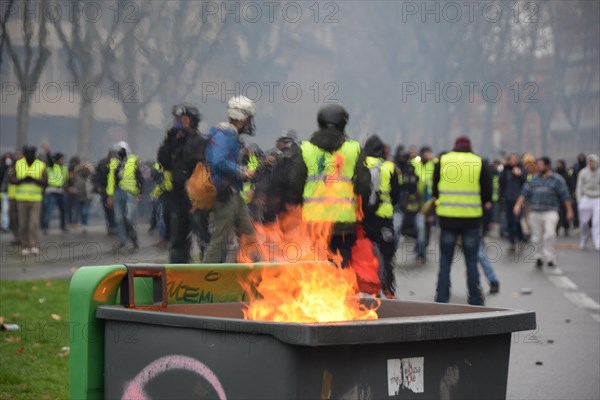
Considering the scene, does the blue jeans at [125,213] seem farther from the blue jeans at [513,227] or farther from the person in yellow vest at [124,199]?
the blue jeans at [513,227]

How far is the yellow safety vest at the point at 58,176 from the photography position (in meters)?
27.7

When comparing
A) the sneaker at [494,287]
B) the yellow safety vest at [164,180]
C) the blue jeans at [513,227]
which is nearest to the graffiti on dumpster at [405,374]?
the yellow safety vest at [164,180]

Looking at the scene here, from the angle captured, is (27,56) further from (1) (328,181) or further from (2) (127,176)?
(1) (328,181)

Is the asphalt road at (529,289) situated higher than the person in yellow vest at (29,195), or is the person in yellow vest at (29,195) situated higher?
the person in yellow vest at (29,195)

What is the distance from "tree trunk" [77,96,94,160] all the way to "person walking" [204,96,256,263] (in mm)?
4977

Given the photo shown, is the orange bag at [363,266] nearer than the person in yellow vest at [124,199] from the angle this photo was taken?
Yes

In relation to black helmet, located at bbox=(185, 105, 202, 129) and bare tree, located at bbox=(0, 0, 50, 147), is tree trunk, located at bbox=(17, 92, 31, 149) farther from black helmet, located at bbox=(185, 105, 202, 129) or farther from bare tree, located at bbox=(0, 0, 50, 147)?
black helmet, located at bbox=(185, 105, 202, 129)

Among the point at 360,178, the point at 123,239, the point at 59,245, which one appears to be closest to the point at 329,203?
the point at 360,178

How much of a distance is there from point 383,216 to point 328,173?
11.3 ft

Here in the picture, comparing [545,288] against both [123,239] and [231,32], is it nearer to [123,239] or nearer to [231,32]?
[231,32]

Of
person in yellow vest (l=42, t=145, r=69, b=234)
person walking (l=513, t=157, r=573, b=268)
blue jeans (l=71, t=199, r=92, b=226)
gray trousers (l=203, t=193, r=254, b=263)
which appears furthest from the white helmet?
blue jeans (l=71, t=199, r=92, b=226)

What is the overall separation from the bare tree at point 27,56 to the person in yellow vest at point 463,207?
10046 mm

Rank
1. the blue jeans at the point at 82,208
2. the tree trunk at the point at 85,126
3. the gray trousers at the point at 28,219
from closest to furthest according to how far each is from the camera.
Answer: the tree trunk at the point at 85,126 → the gray trousers at the point at 28,219 → the blue jeans at the point at 82,208

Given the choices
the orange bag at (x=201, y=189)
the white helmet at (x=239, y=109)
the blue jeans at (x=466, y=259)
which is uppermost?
the white helmet at (x=239, y=109)
